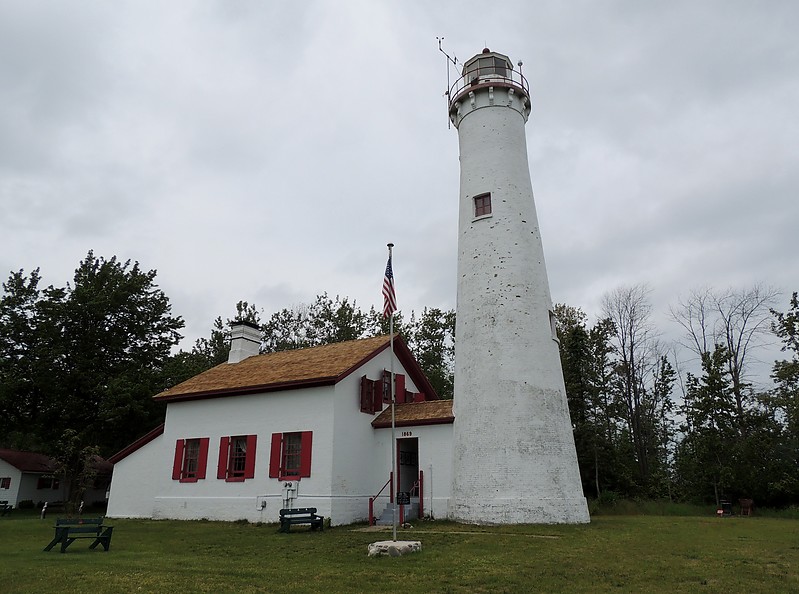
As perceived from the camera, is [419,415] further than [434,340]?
No

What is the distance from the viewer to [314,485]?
1753 cm

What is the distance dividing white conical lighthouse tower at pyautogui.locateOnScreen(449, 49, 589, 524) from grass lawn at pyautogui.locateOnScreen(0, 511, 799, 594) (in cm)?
127

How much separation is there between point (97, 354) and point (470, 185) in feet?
71.1

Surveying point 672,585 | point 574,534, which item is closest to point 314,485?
point 574,534

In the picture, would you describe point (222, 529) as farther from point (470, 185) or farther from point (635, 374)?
point (635, 374)

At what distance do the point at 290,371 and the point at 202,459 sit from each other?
431 centimetres

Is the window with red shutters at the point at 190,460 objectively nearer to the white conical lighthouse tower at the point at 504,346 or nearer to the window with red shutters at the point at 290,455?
the window with red shutters at the point at 290,455

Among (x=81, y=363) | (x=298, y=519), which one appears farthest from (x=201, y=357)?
(x=298, y=519)

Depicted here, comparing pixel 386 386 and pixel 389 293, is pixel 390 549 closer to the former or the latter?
pixel 389 293

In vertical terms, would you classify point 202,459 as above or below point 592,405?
below

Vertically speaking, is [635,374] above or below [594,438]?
above

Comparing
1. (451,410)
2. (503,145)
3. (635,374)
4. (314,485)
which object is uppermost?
(503,145)

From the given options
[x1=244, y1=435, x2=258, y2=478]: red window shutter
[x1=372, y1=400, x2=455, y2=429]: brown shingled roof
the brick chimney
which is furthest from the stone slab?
the brick chimney

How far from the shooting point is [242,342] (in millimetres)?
25234
